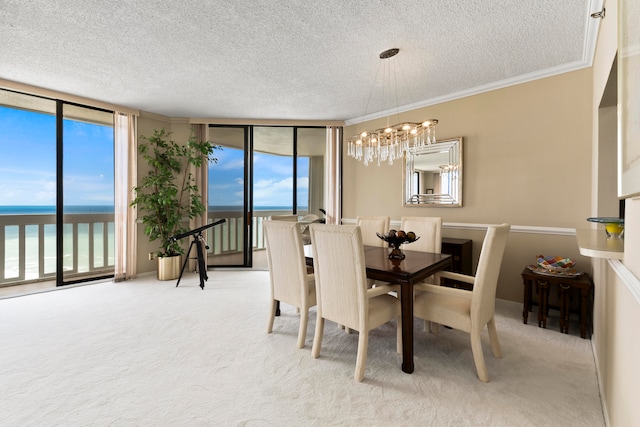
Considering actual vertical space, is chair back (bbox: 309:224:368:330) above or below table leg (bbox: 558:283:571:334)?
above

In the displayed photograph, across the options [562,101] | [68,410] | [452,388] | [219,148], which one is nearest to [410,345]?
[452,388]

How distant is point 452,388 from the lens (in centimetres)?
176

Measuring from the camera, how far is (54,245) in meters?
4.20

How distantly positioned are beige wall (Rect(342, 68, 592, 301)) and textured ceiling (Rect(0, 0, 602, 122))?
0.23 m

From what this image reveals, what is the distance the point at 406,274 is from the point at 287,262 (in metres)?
0.98

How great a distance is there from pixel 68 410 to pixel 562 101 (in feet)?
15.3

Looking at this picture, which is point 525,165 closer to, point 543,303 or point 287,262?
point 543,303

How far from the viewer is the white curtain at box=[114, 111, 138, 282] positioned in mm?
4246

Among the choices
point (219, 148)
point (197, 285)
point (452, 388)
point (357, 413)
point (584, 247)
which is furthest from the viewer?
point (219, 148)

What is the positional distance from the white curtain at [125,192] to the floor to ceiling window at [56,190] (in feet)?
1.22

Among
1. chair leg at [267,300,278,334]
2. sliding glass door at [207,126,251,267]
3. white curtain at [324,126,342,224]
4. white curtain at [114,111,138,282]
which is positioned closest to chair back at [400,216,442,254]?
chair leg at [267,300,278,334]

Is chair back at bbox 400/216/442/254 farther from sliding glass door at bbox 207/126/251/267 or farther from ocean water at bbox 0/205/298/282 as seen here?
ocean water at bbox 0/205/298/282

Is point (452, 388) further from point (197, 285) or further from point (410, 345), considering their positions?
point (197, 285)

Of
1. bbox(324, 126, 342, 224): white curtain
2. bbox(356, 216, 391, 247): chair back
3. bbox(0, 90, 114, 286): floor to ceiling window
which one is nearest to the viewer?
bbox(356, 216, 391, 247): chair back
